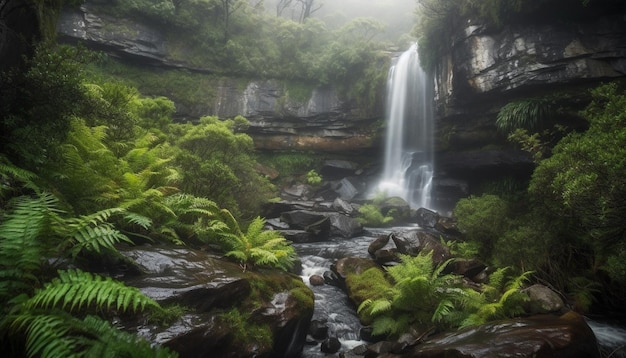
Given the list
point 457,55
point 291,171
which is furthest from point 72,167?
point 291,171

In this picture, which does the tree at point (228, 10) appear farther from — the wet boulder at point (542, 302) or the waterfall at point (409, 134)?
the wet boulder at point (542, 302)

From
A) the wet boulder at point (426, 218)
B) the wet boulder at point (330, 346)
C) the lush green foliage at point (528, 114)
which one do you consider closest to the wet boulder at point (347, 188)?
the wet boulder at point (426, 218)

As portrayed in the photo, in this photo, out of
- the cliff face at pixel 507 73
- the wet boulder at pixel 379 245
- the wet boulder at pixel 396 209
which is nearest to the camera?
the wet boulder at pixel 379 245

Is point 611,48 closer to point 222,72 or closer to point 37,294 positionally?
point 37,294

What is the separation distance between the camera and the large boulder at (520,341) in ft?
13.5

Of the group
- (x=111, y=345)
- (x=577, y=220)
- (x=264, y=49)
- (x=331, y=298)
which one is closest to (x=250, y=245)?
(x=331, y=298)

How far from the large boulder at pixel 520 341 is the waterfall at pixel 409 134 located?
47.5 feet

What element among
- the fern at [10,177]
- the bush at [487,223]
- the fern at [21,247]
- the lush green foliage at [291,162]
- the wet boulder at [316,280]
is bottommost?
the wet boulder at [316,280]

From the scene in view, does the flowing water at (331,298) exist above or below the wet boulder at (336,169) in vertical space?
below

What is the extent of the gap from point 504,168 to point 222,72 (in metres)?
18.1

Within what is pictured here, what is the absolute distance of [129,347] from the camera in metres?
2.25

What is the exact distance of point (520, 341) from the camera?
4254 mm

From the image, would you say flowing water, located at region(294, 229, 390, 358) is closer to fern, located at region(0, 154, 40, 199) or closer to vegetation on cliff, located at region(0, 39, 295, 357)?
vegetation on cliff, located at region(0, 39, 295, 357)

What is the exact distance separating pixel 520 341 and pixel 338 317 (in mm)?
3473
